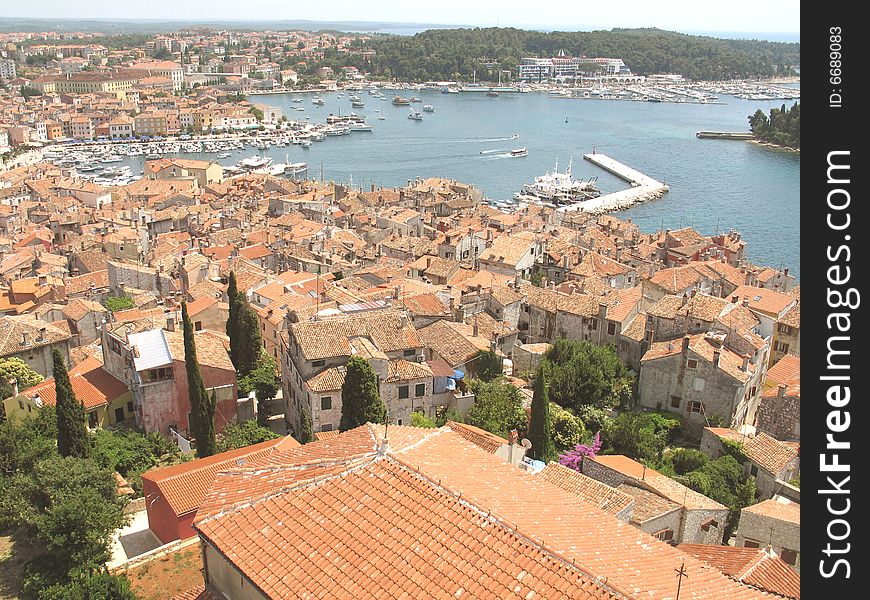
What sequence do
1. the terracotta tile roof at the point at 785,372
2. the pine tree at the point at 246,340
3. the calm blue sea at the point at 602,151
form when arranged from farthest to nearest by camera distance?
1. the calm blue sea at the point at 602,151
2. the terracotta tile roof at the point at 785,372
3. the pine tree at the point at 246,340

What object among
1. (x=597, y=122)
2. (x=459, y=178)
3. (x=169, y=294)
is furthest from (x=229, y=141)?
(x=169, y=294)

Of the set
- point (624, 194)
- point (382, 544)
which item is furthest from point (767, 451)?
point (624, 194)

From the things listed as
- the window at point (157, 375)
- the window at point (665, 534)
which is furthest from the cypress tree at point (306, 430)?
the window at point (665, 534)

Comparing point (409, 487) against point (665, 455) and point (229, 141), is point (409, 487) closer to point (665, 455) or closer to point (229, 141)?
point (665, 455)

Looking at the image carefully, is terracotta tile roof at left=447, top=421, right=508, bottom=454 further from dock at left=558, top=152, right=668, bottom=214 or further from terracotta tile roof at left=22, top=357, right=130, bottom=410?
dock at left=558, top=152, right=668, bottom=214

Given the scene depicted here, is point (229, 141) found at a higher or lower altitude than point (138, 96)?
lower

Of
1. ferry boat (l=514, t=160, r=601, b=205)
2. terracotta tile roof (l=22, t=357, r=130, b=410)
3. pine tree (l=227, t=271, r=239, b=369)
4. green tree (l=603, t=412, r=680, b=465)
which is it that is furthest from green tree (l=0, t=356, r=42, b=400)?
ferry boat (l=514, t=160, r=601, b=205)

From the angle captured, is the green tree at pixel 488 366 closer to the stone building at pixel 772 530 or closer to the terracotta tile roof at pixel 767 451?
the terracotta tile roof at pixel 767 451
